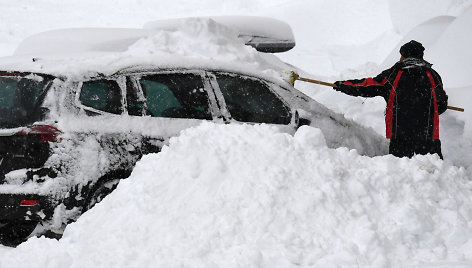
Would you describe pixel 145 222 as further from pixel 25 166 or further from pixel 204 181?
pixel 25 166

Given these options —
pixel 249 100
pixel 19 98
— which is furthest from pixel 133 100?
pixel 249 100

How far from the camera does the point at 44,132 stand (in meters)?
3.68

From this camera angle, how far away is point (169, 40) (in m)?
5.16

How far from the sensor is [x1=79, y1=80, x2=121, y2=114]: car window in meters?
3.95

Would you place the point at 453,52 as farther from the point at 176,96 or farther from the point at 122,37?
the point at 122,37

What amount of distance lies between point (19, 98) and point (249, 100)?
1.92 metres

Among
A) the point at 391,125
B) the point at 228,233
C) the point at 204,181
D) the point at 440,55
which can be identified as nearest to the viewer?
the point at 228,233

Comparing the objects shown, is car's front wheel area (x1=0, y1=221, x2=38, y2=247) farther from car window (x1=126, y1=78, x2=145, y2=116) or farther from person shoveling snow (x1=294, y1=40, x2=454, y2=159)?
person shoveling snow (x1=294, y1=40, x2=454, y2=159)

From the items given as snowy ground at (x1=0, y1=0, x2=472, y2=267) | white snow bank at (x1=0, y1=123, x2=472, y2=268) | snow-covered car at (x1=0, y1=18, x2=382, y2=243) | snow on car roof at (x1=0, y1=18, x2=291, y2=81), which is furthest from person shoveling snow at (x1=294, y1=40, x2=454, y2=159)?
snow on car roof at (x1=0, y1=18, x2=291, y2=81)

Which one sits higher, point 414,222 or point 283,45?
point 414,222

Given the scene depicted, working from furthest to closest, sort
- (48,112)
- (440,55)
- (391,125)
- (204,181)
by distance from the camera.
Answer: (440,55), (391,125), (48,112), (204,181)

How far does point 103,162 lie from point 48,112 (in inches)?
21.7

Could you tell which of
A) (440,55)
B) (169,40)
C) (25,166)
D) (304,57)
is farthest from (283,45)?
(25,166)

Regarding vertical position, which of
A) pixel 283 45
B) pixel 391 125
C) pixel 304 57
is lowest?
pixel 304 57
